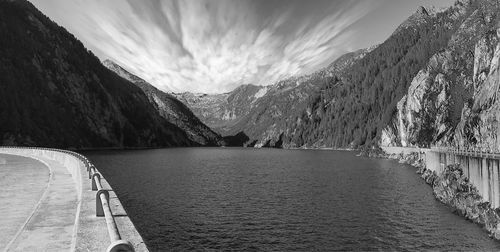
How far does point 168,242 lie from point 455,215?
33745 mm

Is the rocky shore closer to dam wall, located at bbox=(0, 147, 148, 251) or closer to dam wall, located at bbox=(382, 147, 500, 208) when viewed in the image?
dam wall, located at bbox=(382, 147, 500, 208)

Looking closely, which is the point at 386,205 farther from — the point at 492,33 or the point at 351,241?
the point at 492,33

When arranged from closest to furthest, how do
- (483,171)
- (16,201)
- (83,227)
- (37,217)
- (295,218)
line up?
(83,227)
(37,217)
(16,201)
(295,218)
(483,171)

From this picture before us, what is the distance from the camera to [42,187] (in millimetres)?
26766

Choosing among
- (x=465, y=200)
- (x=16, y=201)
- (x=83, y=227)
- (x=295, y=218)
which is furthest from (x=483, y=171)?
(x=16, y=201)

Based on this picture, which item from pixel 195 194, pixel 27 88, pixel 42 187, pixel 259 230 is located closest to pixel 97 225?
→ pixel 42 187

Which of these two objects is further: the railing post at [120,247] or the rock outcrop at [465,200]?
the rock outcrop at [465,200]

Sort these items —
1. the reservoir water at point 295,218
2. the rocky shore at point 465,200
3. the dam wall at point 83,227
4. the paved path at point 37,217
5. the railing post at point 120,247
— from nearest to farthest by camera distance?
1. the railing post at point 120,247
2. the dam wall at point 83,227
3. the paved path at point 37,217
4. the reservoir water at point 295,218
5. the rocky shore at point 465,200

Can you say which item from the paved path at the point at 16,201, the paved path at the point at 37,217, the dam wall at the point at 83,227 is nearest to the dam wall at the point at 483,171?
the dam wall at the point at 83,227

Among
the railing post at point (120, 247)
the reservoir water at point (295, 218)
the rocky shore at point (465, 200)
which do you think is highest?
the railing post at point (120, 247)

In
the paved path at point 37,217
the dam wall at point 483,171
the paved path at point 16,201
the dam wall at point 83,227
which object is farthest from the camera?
the dam wall at point 483,171

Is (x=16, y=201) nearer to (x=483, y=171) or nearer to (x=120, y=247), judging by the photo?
(x=120, y=247)

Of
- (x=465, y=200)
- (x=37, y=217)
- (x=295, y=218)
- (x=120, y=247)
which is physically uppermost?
(x=120, y=247)

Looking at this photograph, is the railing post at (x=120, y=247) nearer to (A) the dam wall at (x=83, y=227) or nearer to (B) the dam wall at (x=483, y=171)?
(A) the dam wall at (x=83, y=227)
